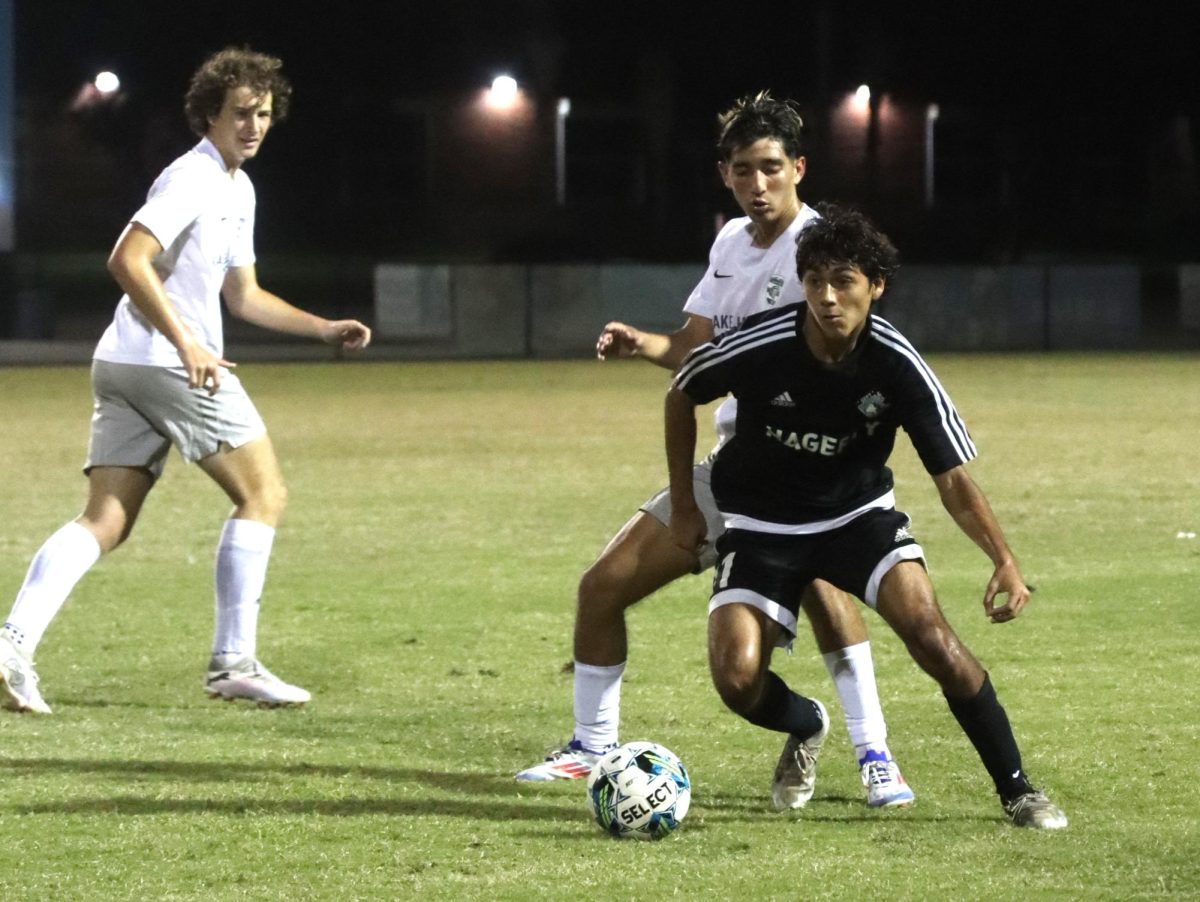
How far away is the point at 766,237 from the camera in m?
5.63

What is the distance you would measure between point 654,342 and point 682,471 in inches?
17.8

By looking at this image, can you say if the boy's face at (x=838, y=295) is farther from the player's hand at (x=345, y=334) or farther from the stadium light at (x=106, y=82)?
the stadium light at (x=106, y=82)

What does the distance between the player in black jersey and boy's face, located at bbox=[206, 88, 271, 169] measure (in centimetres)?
211

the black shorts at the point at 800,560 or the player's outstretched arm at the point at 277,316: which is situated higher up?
the player's outstretched arm at the point at 277,316

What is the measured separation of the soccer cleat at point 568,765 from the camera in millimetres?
5586

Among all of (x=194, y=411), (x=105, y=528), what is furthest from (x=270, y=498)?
(x=105, y=528)

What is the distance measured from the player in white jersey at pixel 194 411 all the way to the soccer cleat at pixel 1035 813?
2.72 m

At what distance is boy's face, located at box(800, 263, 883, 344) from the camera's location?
4.89m

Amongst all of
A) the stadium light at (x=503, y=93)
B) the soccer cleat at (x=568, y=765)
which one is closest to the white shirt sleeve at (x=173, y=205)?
the soccer cleat at (x=568, y=765)

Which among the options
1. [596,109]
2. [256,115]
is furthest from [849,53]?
[256,115]

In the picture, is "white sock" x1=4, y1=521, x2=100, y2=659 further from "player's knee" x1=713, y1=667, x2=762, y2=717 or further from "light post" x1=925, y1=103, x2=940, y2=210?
"light post" x1=925, y1=103, x2=940, y2=210

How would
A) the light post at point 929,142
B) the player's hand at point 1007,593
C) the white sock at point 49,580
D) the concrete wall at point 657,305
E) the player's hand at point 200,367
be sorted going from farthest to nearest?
1. the light post at point 929,142
2. the concrete wall at point 657,305
3. the white sock at point 49,580
4. the player's hand at point 200,367
5. the player's hand at point 1007,593

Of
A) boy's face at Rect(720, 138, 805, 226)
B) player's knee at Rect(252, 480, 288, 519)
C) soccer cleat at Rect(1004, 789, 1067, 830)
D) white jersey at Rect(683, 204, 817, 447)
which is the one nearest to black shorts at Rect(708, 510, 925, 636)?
white jersey at Rect(683, 204, 817, 447)

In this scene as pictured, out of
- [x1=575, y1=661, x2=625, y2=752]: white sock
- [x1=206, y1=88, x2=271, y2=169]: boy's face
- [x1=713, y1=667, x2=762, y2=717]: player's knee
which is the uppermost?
[x1=206, y1=88, x2=271, y2=169]: boy's face
